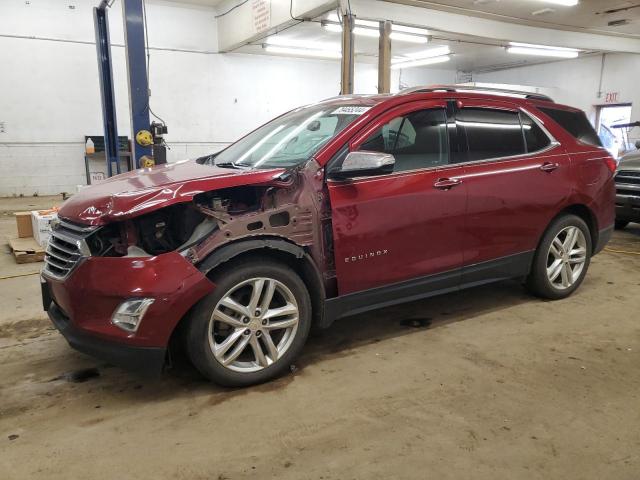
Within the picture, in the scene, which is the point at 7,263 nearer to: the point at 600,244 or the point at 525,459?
the point at 525,459

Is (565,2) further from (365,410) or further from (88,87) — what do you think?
(88,87)

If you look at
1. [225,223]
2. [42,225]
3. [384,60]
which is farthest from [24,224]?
[384,60]

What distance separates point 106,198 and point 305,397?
1500 millimetres

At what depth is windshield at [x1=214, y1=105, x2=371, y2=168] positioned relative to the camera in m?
2.99

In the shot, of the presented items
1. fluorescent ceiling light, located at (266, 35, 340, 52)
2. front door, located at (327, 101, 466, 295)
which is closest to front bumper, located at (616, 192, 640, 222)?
front door, located at (327, 101, 466, 295)

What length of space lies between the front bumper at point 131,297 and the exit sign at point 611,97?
16.5 meters

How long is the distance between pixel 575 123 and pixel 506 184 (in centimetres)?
114

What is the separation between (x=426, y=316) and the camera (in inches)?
151

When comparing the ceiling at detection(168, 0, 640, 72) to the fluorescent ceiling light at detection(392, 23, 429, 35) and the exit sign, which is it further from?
the exit sign

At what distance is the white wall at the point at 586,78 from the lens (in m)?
14.5

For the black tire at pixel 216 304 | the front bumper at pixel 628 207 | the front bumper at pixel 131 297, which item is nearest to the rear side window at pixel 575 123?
the black tire at pixel 216 304

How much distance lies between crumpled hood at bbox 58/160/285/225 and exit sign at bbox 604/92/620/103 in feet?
52.2

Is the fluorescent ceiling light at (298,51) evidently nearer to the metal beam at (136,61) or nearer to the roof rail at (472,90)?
the metal beam at (136,61)

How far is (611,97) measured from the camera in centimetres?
1508
